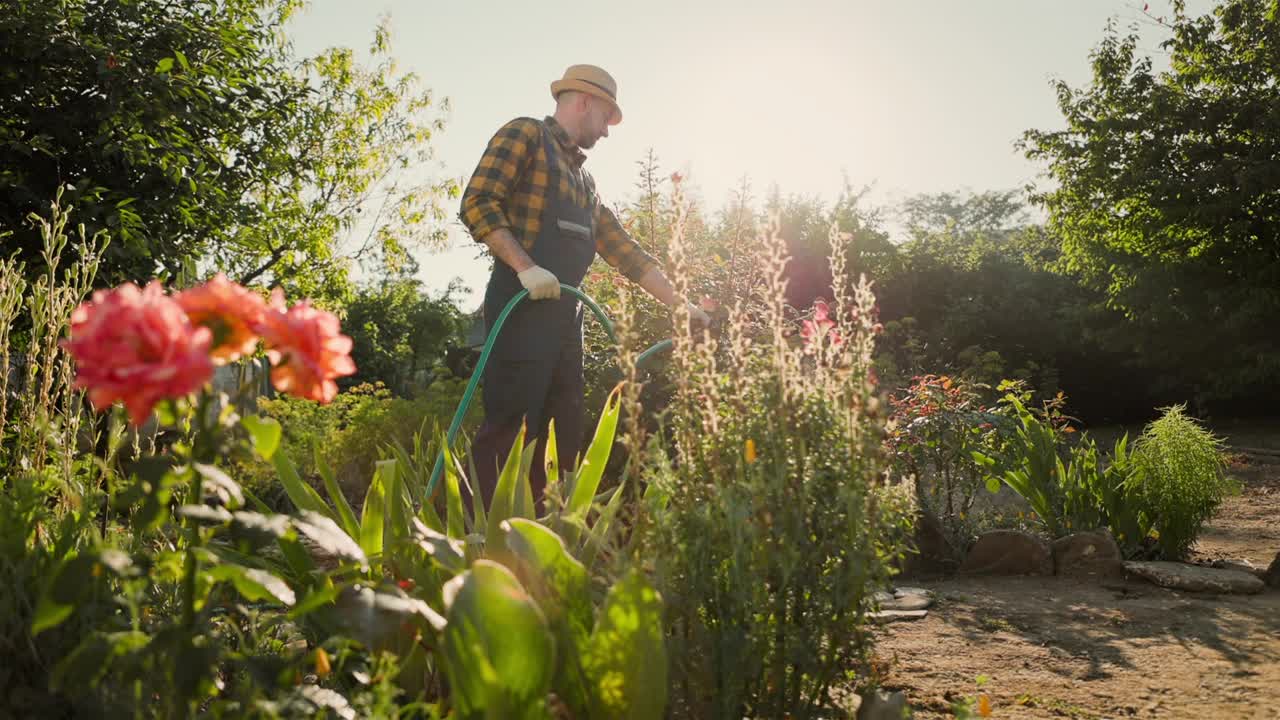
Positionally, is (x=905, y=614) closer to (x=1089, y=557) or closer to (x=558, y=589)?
(x=1089, y=557)

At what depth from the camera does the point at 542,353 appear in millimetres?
3125

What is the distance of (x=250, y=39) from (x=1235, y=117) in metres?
16.2

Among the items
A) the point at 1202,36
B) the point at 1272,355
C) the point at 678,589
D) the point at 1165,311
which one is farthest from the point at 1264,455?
the point at 1202,36

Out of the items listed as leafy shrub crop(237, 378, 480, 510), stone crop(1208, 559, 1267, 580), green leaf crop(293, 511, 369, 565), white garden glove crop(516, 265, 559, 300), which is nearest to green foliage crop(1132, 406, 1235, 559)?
stone crop(1208, 559, 1267, 580)

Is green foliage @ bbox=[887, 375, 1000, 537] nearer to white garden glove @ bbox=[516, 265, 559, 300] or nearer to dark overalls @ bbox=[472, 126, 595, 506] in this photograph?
dark overalls @ bbox=[472, 126, 595, 506]

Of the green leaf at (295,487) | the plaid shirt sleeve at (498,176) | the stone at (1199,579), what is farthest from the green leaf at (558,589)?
the stone at (1199,579)

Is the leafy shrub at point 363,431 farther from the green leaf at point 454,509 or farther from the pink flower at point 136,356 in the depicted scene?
the pink flower at point 136,356

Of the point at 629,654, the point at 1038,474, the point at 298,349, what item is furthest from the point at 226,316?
the point at 1038,474

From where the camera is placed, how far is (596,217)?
354 cm

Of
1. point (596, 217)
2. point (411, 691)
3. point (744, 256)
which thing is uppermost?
point (744, 256)

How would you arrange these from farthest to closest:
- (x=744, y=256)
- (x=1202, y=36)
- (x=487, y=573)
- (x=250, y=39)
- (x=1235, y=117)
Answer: (x=1202, y=36) → (x=1235, y=117) → (x=250, y=39) → (x=744, y=256) → (x=487, y=573)

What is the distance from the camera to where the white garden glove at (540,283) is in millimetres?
2660

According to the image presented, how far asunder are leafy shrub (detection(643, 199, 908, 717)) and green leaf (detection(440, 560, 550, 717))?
299 mm

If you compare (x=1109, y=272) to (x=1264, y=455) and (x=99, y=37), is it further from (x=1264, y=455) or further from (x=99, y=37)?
(x=99, y=37)
